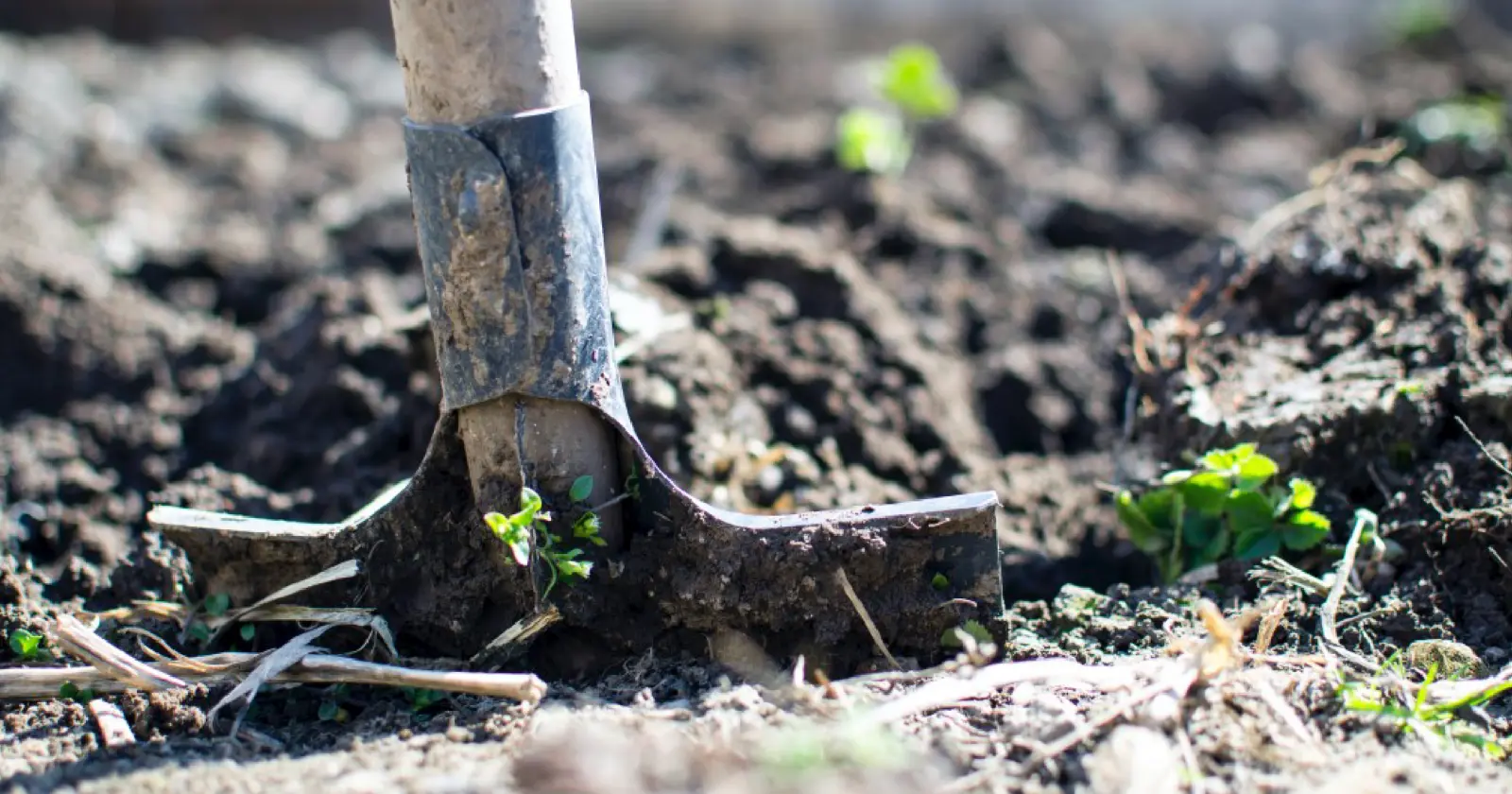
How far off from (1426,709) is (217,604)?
5.57ft

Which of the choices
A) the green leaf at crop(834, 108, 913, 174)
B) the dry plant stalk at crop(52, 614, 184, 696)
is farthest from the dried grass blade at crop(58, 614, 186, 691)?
the green leaf at crop(834, 108, 913, 174)

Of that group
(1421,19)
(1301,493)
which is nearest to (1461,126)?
(1301,493)

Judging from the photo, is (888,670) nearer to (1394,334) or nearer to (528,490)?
(528,490)

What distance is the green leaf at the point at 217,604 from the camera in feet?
6.63

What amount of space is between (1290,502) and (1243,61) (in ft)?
12.9

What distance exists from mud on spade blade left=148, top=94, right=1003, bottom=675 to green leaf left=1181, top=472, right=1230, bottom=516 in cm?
43

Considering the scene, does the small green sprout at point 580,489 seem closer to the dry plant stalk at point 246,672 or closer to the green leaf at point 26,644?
the dry plant stalk at point 246,672

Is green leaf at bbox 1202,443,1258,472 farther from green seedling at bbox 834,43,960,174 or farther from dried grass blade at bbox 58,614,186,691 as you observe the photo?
green seedling at bbox 834,43,960,174

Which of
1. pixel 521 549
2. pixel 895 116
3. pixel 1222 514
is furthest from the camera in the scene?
pixel 895 116

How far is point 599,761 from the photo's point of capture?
142 cm

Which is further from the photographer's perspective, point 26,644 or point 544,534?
point 26,644

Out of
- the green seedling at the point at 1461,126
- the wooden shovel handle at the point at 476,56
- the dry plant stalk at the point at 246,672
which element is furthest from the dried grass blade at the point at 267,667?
the green seedling at the point at 1461,126

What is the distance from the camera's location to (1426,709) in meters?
1.74

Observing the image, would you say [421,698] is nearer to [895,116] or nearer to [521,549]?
[521,549]
